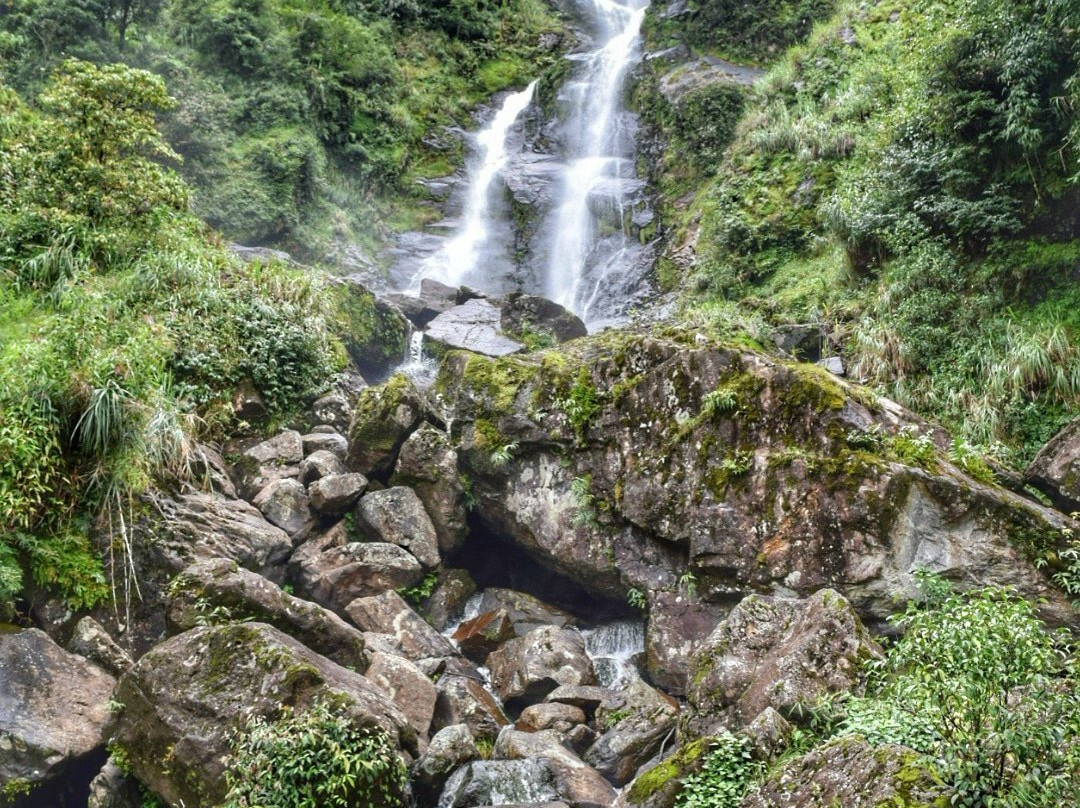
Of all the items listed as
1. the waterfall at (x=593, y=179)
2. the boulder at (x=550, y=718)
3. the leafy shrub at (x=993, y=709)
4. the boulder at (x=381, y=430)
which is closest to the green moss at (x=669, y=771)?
the leafy shrub at (x=993, y=709)

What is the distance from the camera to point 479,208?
24.6 metres

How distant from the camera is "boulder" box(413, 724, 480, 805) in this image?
651cm

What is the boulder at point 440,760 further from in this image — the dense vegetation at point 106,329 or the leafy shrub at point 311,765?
the dense vegetation at point 106,329

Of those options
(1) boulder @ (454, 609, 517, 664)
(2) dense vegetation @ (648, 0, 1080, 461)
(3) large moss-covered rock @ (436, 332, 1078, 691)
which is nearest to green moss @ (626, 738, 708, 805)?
(3) large moss-covered rock @ (436, 332, 1078, 691)

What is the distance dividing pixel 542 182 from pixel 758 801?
21.8 m

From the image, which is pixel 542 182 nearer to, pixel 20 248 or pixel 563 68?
pixel 563 68

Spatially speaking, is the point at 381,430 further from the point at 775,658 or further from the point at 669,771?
the point at 669,771

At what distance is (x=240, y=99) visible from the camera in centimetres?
2095

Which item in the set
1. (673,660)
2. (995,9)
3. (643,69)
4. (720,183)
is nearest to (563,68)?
(643,69)

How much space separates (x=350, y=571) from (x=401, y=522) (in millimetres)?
1007

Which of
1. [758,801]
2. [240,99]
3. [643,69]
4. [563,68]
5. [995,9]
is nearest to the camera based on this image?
[758,801]

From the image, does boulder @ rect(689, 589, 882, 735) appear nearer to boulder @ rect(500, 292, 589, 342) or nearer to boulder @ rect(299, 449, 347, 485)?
boulder @ rect(299, 449, 347, 485)

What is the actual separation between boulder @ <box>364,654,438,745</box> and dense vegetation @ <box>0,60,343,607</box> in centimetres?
285

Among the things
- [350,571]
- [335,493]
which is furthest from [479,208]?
[350,571]
